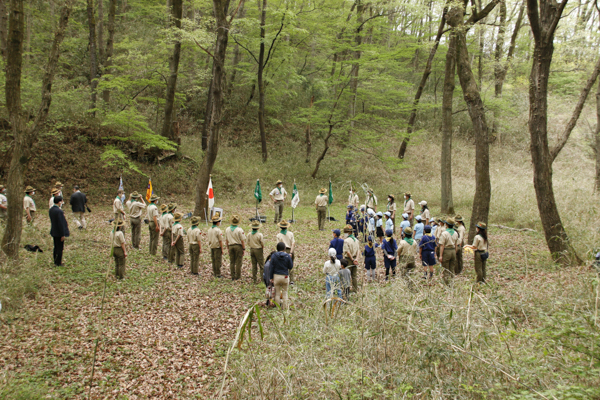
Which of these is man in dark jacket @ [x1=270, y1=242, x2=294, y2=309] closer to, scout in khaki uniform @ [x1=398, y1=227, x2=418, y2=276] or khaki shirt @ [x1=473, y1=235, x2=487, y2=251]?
scout in khaki uniform @ [x1=398, y1=227, x2=418, y2=276]

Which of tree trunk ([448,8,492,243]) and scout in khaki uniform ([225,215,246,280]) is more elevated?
tree trunk ([448,8,492,243])

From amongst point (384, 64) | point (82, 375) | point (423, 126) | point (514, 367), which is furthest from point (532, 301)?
point (423, 126)

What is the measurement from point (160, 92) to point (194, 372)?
24.7 meters

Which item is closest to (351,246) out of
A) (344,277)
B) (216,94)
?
(344,277)

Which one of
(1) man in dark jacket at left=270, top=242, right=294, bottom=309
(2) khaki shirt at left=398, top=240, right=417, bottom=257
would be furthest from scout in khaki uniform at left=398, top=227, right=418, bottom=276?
(1) man in dark jacket at left=270, top=242, right=294, bottom=309

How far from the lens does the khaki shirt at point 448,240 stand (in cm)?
938

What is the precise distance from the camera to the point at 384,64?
24094mm

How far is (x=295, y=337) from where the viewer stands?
209 inches

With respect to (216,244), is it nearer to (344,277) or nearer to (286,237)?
(286,237)

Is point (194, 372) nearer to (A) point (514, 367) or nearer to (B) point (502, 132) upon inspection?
(A) point (514, 367)

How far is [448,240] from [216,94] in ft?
36.8

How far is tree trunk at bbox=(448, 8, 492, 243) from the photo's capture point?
11.9 metres

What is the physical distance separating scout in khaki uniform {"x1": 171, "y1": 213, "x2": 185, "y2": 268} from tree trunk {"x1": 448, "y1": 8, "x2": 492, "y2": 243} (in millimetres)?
9712

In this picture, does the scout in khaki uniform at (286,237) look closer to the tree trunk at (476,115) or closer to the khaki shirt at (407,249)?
the khaki shirt at (407,249)
